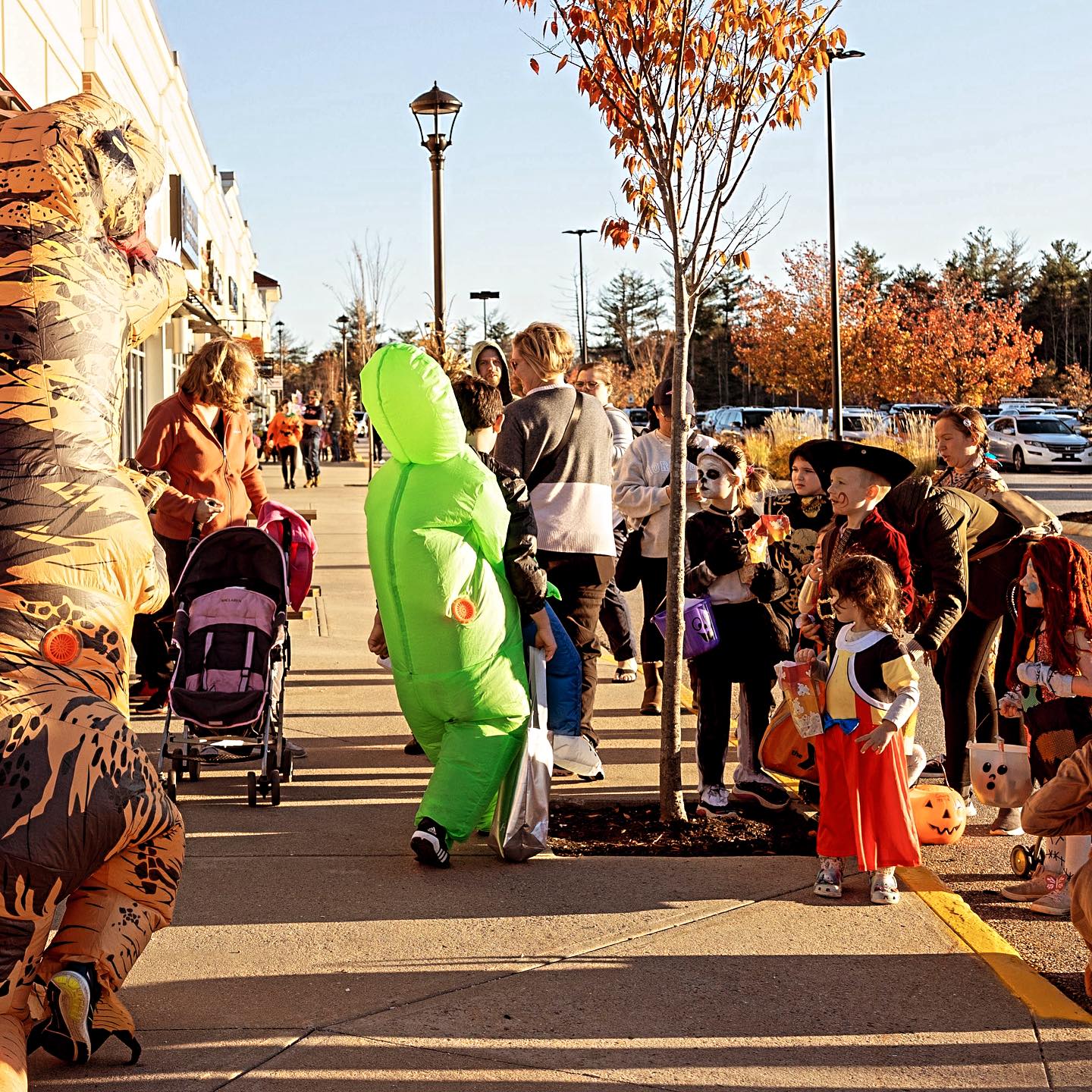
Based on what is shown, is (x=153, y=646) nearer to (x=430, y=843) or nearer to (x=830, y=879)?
(x=430, y=843)

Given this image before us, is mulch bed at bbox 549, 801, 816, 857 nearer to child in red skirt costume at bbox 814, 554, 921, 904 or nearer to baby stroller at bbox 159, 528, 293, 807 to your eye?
child in red skirt costume at bbox 814, 554, 921, 904

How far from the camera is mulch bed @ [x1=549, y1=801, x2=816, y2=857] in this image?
18.5ft

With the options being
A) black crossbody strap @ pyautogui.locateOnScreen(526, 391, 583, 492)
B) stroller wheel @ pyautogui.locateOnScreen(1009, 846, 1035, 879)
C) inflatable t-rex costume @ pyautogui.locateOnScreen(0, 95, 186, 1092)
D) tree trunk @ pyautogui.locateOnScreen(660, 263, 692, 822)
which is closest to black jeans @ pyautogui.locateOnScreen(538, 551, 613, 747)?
black crossbody strap @ pyautogui.locateOnScreen(526, 391, 583, 492)

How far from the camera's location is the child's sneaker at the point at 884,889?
497 cm

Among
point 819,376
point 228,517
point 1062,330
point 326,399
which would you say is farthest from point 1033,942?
point 1062,330

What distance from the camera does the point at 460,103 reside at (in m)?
14.7

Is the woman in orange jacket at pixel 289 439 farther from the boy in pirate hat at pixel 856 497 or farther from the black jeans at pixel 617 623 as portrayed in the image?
the boy in pirate hat at pixel 856 497

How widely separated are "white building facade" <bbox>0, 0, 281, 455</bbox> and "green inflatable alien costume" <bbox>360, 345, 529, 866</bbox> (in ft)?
3.90

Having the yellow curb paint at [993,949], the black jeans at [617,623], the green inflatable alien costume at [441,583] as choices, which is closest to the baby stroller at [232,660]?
the green inflatable alien costume at [441,583]

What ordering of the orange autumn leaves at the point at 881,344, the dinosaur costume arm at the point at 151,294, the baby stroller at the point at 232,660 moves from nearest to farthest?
the dinosaur costume arm at the point at 151,294 < the baby stroller at the point at 232,660 < the orange autumn leaves at the point at 881,344

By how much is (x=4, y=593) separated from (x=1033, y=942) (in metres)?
3.52

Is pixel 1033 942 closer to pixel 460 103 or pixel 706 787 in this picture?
pixel 706 787

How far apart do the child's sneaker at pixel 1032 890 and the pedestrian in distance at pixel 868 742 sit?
465mm

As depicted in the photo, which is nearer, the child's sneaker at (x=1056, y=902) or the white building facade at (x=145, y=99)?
the child's sneaker at (x=1056, y=902)
